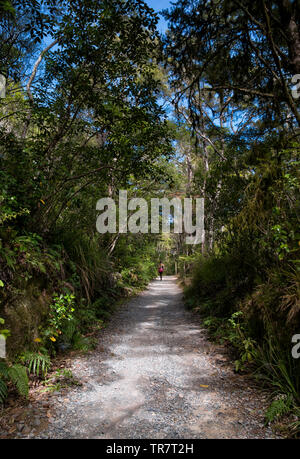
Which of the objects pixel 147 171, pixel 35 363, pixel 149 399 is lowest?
pixel 149 399

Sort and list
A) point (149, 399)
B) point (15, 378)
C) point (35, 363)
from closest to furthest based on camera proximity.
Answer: point (15, 378), point (149, 399), point (35, 363)

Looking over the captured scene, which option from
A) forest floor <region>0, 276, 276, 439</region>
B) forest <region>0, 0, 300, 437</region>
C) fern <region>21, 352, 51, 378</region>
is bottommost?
forest floor <region>0, 276, 276, 439</region>

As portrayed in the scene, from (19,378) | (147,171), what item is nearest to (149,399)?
(19,378)

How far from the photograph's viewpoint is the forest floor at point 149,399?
2.19 meters

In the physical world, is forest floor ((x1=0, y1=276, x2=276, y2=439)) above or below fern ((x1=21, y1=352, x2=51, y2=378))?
below

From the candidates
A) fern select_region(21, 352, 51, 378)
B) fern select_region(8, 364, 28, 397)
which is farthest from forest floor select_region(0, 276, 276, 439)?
fern select_region(21, 352, 51, 378)

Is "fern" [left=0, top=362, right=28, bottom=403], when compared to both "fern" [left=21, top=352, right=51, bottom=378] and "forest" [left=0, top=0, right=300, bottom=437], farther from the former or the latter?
"fern" [left=21, top=352, right=51, bottom=378]

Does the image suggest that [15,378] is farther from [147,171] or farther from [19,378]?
[147,171]

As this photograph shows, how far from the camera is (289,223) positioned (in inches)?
124

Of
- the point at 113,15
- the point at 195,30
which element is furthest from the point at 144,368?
the point at 113,15

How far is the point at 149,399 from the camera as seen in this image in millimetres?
2762

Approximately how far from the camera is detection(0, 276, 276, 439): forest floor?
219cm

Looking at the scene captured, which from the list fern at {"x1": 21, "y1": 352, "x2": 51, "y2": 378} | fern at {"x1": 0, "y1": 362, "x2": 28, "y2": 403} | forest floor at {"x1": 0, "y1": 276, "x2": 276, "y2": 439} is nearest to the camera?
forest floor at {"x1": 0, "y1": 276, "x2": 276, "y2": 439}
